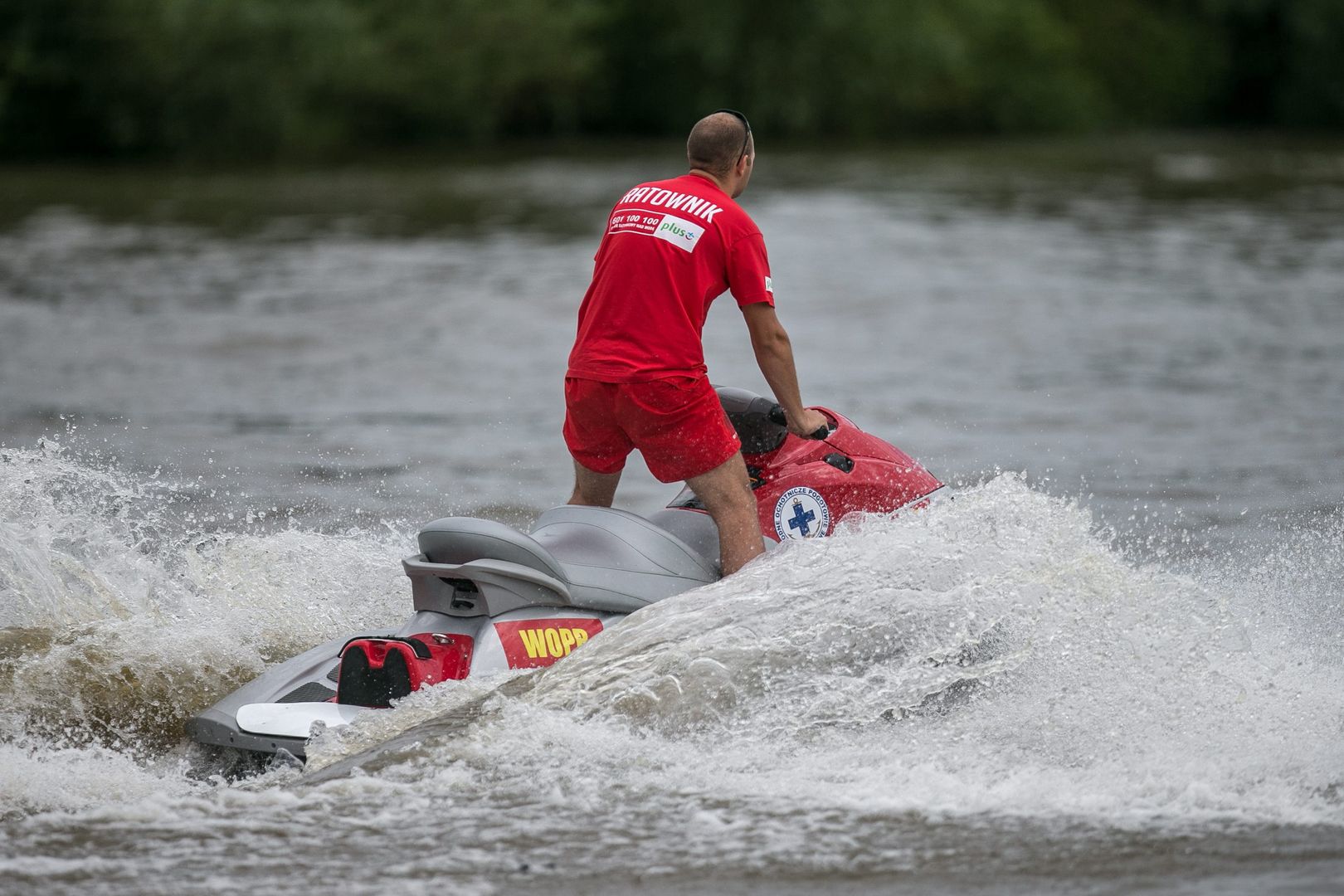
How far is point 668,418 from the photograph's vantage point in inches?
215

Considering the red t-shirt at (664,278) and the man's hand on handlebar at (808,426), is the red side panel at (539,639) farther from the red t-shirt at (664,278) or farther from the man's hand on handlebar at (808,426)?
the man's hand on handlebar at (808,426)

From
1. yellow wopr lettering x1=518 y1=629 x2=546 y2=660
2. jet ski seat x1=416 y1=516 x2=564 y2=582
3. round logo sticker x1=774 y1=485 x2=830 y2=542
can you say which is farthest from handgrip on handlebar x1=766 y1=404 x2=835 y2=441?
yellow wopr lettering x1=518 y1=629 x2=546 y2=660

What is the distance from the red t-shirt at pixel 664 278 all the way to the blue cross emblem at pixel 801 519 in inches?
24.7

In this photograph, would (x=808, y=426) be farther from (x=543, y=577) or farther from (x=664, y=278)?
(x=543, y=577)

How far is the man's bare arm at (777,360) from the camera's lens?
561 centimetres

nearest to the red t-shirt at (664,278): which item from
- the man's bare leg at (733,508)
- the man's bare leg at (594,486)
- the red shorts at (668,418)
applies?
the red shorts at (668,418)

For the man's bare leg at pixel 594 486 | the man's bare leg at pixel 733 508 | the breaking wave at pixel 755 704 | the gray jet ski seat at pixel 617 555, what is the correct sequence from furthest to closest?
the man's bare leg at pixel 594 486 < the man's bare leg at pixel 733 508 < the gray jet ski seat at pixel 617 555 < the breaking wave at pixel 755 704

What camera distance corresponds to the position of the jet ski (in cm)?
503

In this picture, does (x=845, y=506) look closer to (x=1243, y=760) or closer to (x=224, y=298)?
(x=1243, y=760)

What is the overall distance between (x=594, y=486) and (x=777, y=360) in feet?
2.65

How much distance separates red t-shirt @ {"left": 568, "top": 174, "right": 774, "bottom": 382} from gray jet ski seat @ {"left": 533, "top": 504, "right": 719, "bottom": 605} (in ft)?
1.61

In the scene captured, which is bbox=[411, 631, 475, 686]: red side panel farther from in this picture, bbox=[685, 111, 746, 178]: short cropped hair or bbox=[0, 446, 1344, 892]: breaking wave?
bbox=[685, 111, 746, 178]: short cropped hair

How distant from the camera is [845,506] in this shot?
5.79 metres

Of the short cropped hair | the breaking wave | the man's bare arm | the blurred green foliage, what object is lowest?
the breaking wave
